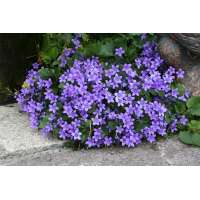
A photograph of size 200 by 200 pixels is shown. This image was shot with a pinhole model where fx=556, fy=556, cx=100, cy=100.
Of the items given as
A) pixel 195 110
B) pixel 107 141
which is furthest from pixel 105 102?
pixel 195 110

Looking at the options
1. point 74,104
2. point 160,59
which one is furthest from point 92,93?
point 160,59

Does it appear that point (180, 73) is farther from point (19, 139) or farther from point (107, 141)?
point (19, 139)

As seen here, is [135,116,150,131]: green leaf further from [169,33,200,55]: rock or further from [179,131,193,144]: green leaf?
[169,33,200,55]: rock

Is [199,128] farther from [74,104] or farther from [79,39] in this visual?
[79,39]

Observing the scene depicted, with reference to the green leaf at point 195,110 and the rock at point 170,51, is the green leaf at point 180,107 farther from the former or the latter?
the rock at point 170,51

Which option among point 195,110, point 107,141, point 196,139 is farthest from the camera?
point 195,110

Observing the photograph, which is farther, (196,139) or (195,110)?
(195,110)

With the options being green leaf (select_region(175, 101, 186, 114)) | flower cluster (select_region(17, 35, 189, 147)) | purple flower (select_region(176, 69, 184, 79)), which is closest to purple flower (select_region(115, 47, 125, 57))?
flower cluster (select_region(17, 35, 189, 147))
